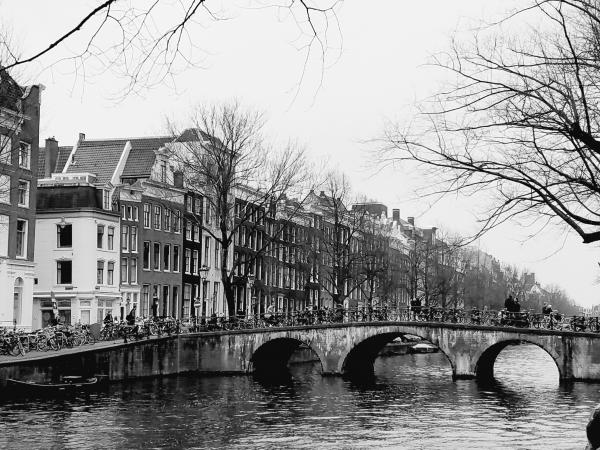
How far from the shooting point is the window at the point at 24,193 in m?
40.4

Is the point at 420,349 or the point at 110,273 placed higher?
the point at 110,273

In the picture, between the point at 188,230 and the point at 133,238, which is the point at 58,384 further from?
the point at 188,230

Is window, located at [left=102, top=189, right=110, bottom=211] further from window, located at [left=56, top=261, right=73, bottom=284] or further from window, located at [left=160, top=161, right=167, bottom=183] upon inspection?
window, located at [left=160, top=161, right=167, bottom=183]

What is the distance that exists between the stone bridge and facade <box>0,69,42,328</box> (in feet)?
17.0

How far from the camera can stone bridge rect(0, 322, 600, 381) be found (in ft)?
131

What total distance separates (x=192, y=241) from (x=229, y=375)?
1347cm

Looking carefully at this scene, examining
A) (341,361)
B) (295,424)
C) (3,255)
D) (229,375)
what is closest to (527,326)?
(341,361)

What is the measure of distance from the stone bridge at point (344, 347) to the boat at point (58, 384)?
4.09 meters

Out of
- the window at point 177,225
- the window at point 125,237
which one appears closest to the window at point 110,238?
the window at point 125,237

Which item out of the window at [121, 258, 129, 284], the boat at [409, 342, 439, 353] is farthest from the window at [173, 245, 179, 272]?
the boat at [409, 342, 439, 353]

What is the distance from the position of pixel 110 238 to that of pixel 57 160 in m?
7.41

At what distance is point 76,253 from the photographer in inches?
1877

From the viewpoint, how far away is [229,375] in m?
44.1

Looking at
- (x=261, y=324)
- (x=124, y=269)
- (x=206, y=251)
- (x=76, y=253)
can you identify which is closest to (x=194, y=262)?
(x=206, y=251)
